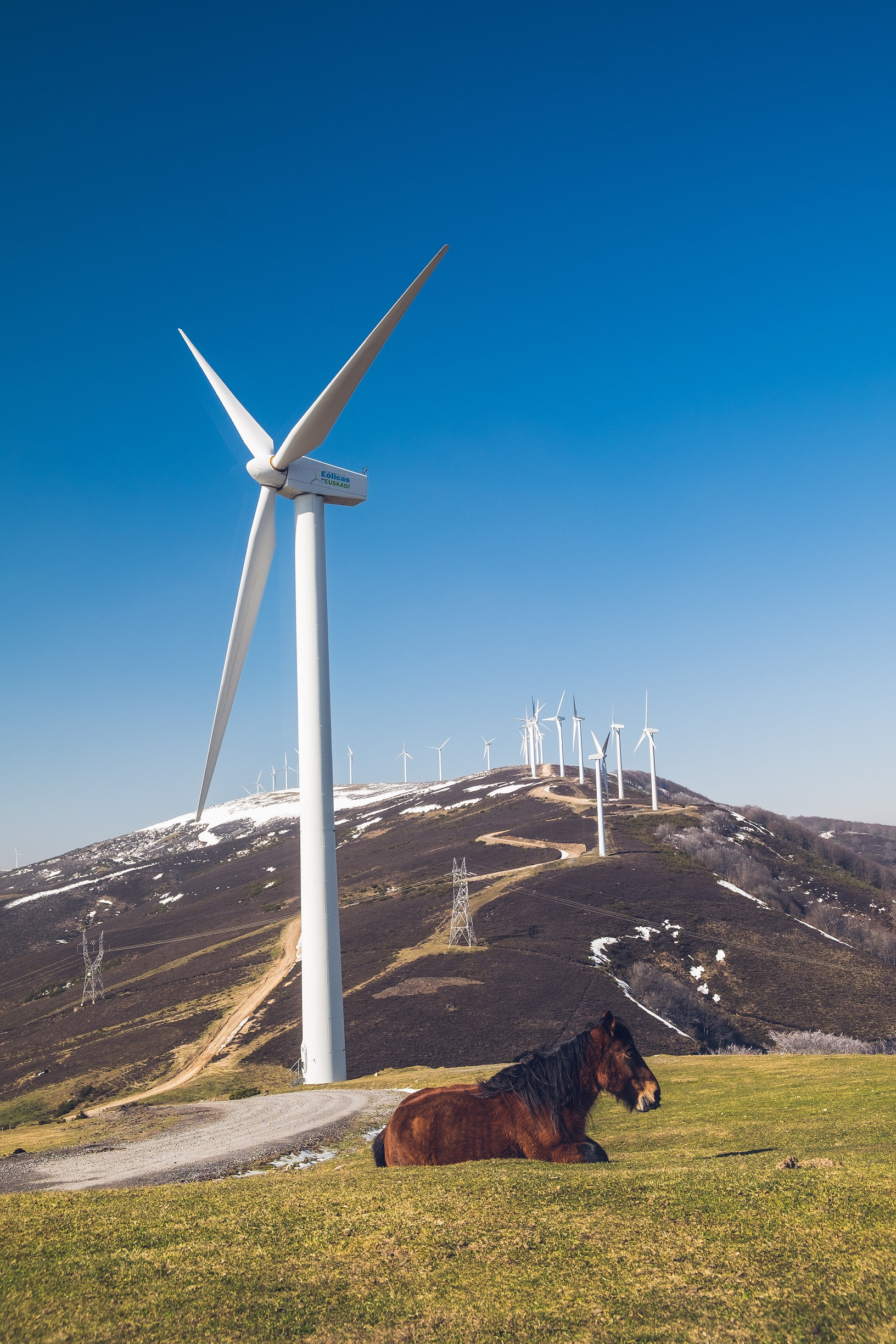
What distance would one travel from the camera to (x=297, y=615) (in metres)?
37.8

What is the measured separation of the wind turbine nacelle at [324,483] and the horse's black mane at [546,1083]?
102ft

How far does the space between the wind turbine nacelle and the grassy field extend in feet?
103

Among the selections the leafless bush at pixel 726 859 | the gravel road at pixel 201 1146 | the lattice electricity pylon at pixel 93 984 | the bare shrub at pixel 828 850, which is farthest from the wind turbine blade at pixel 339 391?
the bare shrub at pixel 828 850

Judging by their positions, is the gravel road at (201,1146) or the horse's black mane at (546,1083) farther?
the gravel road at (201,1146)

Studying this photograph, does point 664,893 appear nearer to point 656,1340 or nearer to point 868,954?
point 868,954

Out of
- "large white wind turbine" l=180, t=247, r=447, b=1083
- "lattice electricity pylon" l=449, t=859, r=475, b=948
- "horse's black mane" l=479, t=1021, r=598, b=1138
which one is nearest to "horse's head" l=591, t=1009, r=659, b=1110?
"horse's black mane" l=479, t=1021, r=598, b=1138

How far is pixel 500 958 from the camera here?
2982 inches

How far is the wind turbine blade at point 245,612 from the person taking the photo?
119 ft

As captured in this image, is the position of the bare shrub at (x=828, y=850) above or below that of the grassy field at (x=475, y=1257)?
below

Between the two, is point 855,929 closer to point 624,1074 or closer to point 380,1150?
point 624,1074

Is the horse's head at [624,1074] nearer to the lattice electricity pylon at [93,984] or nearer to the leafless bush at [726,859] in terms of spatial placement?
the lattice electricity pylon at [93,984]

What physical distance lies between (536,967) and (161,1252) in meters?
67.7

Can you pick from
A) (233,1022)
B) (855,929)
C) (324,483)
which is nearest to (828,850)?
(855,929)

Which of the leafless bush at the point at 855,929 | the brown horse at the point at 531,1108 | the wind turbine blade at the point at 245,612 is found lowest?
the leafless bush at the point at 855,929
